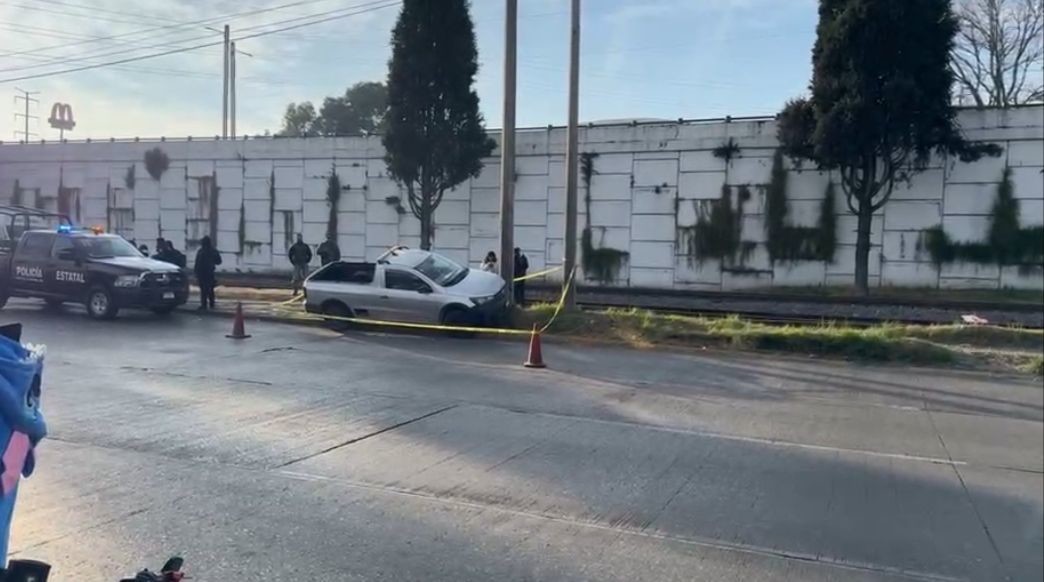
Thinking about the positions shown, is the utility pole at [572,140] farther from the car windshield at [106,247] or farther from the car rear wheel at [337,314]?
the car windshield at [106,247]

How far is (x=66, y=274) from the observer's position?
60.1 ft

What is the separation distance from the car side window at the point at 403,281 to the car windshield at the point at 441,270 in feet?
0.72

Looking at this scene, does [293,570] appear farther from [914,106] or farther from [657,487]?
[914,106]

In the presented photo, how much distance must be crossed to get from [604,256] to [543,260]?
201 cm

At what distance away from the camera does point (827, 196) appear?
26281mm

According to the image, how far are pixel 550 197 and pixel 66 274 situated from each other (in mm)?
15164

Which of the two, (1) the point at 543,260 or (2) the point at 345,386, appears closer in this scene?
(2) the point at 345,386

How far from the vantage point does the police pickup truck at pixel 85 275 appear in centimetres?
1819

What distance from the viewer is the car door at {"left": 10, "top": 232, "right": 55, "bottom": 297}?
60.7 ft

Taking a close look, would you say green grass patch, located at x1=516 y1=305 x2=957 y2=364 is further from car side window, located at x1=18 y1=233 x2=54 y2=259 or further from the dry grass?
car side window, located at x1=18 y1=233 x2=54 y2=259

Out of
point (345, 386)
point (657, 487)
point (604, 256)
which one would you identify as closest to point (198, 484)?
point (657, 487)

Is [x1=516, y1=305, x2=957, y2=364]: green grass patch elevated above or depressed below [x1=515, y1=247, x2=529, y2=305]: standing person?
below

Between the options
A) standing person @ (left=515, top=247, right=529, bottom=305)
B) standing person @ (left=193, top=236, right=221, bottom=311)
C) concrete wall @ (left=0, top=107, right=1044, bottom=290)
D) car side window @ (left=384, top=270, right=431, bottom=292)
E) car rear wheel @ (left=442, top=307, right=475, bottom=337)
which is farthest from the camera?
concrete wall @ (left=0, top=107, right=1044, bottom=290)

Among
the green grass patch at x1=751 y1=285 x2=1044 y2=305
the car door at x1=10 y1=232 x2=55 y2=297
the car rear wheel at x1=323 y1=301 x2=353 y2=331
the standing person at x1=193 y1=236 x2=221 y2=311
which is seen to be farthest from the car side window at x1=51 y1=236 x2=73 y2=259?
the green grass patch at x1=751 y1=285 x2=1044 y2=305
